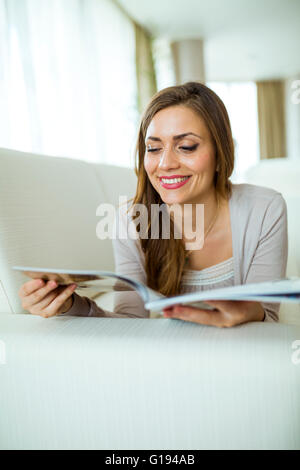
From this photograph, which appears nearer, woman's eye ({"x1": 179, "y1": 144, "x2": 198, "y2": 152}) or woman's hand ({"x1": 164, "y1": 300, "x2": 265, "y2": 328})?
woman's hand ({"x1": 164, "y1": 300, "x2": 265, "y2": 328})

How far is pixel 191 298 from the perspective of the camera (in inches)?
22.0

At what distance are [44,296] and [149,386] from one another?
0.27m

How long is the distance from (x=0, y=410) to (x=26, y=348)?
130 millimetres

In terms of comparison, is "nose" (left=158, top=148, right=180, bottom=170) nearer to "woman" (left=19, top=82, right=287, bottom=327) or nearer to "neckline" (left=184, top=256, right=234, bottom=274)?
"woman" (left=19, top=82, right=287, bottom=327)

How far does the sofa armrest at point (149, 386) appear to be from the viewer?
2.02 feet

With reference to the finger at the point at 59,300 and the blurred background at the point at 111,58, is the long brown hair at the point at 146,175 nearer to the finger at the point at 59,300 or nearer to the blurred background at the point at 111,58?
the finger at the point at 59,300

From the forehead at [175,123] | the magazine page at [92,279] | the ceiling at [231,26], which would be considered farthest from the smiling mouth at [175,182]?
the ceiling at [231,26]

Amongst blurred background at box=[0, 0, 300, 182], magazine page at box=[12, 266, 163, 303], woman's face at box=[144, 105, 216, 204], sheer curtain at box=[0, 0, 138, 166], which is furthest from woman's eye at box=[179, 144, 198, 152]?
sheer curtain at box=[0, 0, 138, 166]

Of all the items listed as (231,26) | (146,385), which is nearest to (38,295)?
(146,385)

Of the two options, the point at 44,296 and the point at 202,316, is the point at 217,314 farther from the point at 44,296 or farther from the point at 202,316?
the point at 44,296

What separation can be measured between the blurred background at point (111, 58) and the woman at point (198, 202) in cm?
85

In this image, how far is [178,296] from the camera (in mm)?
586

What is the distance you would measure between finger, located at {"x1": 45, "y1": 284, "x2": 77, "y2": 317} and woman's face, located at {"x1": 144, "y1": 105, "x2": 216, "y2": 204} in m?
0.43

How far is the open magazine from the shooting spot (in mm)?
541
